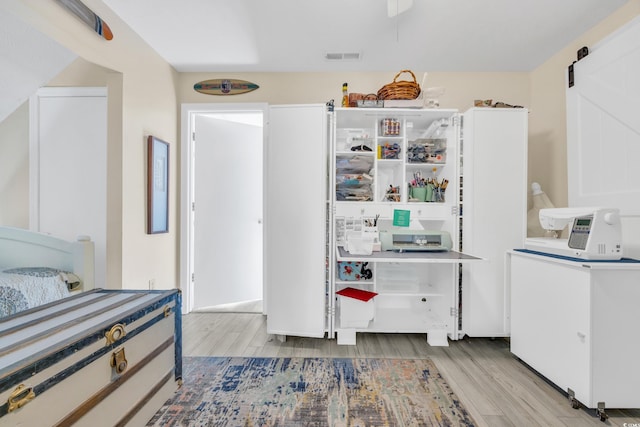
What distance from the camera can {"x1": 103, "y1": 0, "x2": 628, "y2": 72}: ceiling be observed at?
80.8 inches

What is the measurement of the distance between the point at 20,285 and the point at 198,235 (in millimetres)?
1585

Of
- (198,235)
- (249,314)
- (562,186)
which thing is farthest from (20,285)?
(562,186)

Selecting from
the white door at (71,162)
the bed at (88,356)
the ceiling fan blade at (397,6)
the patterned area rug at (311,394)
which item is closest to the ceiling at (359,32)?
the ceiling fan blade at (397,6)

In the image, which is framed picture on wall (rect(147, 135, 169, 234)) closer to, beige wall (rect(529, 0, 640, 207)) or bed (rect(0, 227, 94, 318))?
bed (rect(0, 227, 94, 318))

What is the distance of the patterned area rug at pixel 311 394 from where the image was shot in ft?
5.02

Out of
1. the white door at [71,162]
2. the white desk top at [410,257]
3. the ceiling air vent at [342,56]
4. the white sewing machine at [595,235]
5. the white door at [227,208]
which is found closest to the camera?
the white sewing machine at [595,235]

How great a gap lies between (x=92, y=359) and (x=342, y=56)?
2.79m

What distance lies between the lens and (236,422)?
150 cm

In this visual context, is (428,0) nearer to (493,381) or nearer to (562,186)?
(562,186)

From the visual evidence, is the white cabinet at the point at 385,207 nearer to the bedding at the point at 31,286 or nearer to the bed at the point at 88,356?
the bed at the point at 88,356

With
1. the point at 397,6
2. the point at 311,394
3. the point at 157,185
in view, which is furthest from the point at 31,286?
the point at 397,6

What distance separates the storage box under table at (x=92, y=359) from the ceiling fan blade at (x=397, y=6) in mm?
2207

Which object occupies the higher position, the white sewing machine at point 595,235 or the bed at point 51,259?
the white sewing machine at point 595,235

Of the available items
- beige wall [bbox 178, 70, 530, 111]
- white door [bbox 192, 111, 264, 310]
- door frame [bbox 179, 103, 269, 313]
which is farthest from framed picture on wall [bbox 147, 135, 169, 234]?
beige wall [bbox 178, 70, 530, 111]
